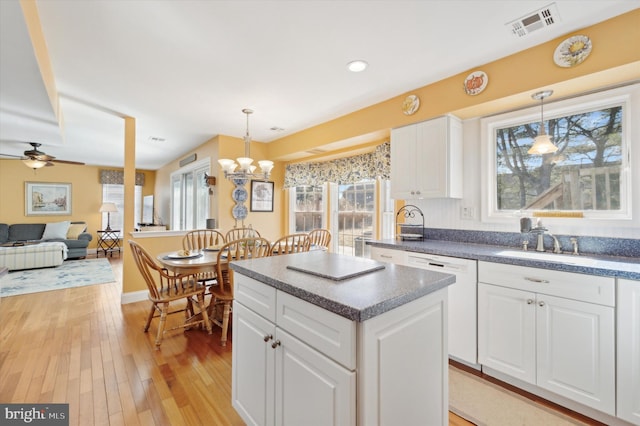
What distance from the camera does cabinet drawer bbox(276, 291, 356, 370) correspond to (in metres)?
0.93

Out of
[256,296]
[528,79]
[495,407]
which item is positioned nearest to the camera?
[256,296]

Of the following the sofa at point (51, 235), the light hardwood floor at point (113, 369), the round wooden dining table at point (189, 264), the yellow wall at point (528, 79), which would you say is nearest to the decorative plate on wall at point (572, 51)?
the yellow wall at point (528, 79)

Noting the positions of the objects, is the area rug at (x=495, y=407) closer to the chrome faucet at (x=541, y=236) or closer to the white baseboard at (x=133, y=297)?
the chrome faucet at (x=541, y=236)

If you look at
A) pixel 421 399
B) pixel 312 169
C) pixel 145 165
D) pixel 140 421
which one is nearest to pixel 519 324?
pixel 421 399

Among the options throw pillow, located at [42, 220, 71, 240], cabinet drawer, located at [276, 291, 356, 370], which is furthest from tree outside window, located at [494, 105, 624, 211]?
throw pillow, located at [42, 220, 71, 240]

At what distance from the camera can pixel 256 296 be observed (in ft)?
4.63

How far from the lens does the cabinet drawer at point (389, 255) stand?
2574mm

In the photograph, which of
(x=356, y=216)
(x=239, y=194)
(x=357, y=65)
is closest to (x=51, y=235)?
(x=239, y=194)

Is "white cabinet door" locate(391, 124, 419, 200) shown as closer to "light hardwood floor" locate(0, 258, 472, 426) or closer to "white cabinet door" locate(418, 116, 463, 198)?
"white cabinet door" locate(418, 116, 463, 198)

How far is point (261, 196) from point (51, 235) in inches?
221

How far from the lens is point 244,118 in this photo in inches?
150

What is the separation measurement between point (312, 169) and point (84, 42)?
3.12 meters

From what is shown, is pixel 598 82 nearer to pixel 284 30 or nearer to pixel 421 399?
pixel 284 30

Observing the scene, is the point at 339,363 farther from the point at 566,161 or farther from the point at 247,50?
the point at 566,161
